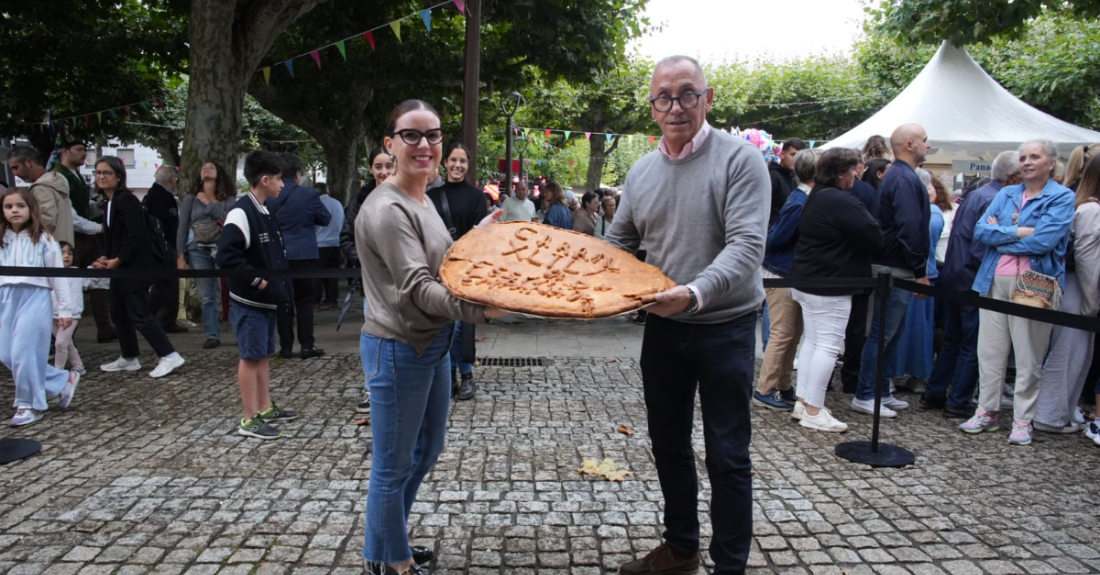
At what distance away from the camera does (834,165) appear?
5.07m

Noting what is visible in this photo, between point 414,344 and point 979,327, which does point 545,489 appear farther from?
point 979,327

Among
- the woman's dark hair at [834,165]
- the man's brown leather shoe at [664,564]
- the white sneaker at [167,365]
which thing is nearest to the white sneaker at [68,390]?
the white sneaker at [167,365]

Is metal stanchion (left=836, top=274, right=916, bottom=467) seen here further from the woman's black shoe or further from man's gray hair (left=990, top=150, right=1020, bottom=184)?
the woman's black shoe

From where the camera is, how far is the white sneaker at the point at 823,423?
519 centimetres

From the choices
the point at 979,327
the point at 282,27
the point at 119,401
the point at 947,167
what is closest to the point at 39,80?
the point at 282,27

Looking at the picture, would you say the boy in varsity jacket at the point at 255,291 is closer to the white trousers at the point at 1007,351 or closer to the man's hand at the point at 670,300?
the man's hand at the point at 670,300

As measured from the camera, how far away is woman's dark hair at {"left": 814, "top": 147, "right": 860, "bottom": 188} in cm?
505

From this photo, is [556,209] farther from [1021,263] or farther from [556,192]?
[1021,263]

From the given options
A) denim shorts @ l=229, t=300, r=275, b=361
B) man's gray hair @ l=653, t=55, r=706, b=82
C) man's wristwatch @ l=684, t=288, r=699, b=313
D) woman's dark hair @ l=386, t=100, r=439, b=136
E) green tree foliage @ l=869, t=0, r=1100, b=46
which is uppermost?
green tree foliage @ l=869, t=0, r=1100, b=46

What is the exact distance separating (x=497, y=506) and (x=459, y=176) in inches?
100

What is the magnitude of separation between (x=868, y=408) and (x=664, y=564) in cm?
350

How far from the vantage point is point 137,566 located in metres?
3.05

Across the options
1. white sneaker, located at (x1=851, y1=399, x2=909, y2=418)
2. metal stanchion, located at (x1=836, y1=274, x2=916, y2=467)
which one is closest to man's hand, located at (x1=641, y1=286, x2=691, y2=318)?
metal stanchion, located at (x1=836, y1=274, x2=916, y2=467)

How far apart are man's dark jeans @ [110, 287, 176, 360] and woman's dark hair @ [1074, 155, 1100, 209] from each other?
25.3 feet
